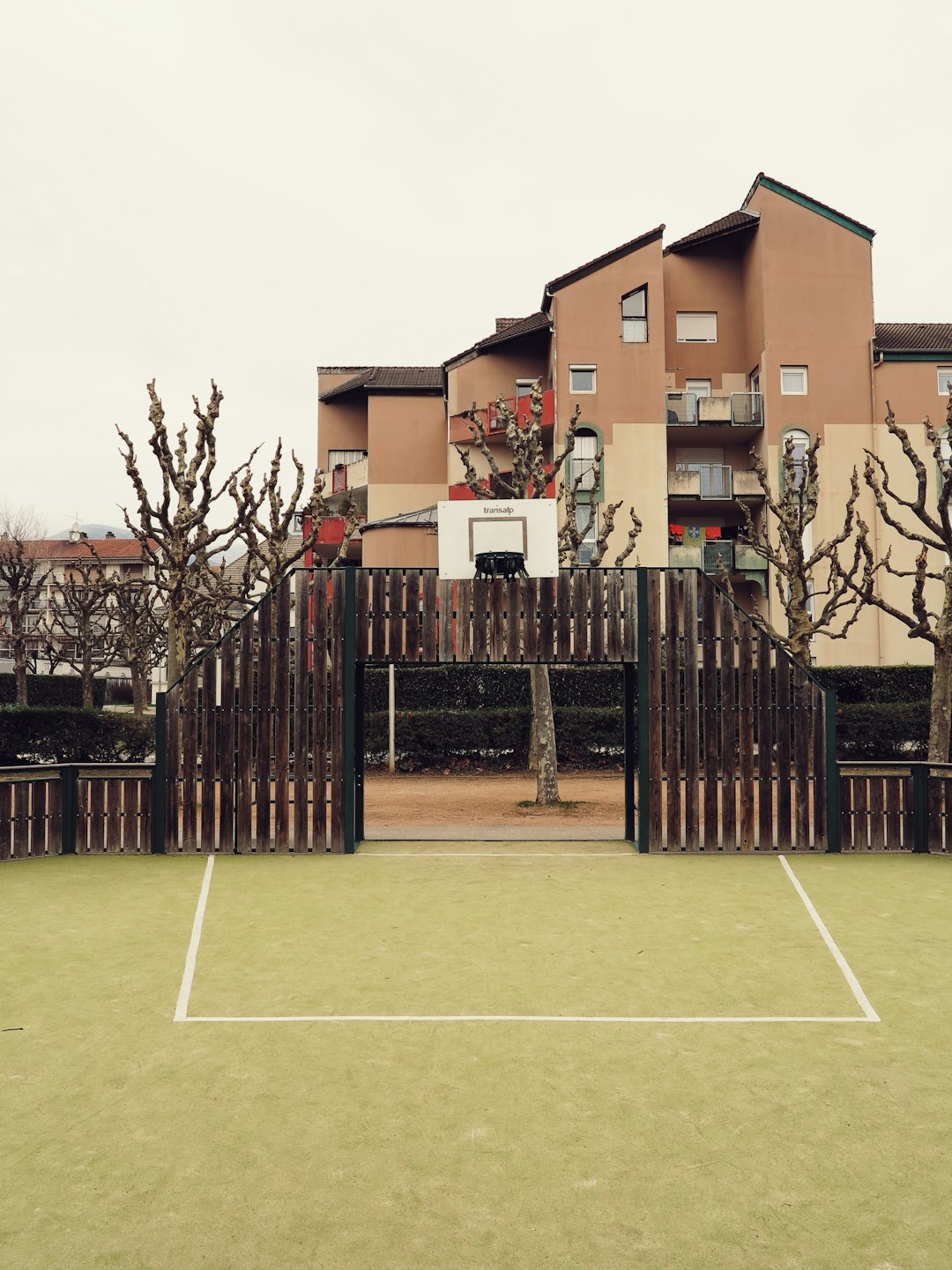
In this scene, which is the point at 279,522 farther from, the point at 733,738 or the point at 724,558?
the point at 724,558

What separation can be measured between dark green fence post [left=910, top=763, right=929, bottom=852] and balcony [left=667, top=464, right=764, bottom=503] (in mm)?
23397

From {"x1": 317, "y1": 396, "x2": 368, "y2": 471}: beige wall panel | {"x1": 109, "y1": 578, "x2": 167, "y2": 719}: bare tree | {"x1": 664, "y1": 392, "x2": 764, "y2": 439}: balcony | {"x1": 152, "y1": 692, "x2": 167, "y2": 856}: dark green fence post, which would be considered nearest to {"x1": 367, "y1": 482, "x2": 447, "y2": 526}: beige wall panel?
{"x1": 317, "y1": 396, "x2": 368, "y2": 471}: beige wall panel

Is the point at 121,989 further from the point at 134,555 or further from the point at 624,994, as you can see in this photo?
the point at 134,555

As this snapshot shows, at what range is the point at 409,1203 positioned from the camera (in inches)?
215

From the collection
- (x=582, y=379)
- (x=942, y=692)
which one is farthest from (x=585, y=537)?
(x=942, y=692)

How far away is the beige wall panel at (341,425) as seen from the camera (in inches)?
1876

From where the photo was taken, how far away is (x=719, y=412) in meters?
37.2

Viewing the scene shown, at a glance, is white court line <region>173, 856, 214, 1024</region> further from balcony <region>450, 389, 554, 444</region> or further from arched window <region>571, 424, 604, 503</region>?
balcony <region>450, 389, 554, 444</region>

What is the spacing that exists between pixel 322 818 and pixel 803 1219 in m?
11.0

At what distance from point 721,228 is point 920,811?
96.1ft

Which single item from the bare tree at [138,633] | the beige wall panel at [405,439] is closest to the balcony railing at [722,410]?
the beige wall panel at [405,439]

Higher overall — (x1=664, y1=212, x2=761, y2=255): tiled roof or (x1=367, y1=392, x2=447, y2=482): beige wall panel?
(x1=664, y1=212, x2=761, y2=255): tiled roof

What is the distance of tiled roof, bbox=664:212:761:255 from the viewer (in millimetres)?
37469

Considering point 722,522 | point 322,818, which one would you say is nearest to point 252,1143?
point 322,818
